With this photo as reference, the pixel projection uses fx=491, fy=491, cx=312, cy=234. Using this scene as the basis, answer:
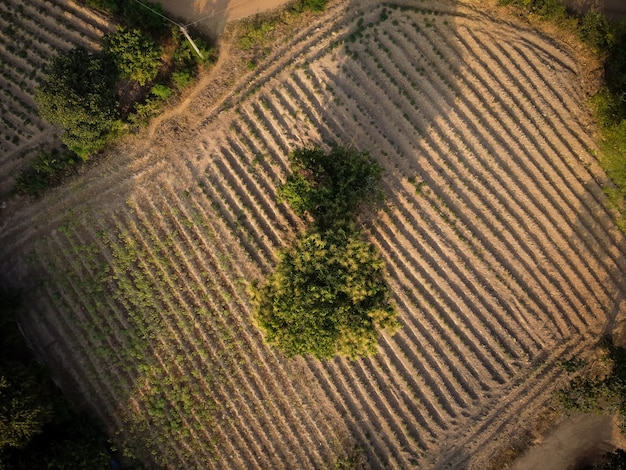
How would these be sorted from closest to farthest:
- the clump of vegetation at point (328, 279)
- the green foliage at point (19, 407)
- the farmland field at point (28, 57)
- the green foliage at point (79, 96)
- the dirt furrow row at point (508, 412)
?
1. the green foliage at point (19, 407)
2. the clump of vegetation at point (328, 279)
3. the green foliage at point (79, 96)
4. the dirt furrow row at point (508, 412)
5. the farmland field at point (28, 57)

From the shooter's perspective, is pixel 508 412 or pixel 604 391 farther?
pixel 508 412

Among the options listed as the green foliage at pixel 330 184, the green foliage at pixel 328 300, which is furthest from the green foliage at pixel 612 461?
the green foliage at pixel 330 184

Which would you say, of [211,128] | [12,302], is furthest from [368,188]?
[12,302]

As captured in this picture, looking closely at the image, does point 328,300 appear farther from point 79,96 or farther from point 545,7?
point 545,7

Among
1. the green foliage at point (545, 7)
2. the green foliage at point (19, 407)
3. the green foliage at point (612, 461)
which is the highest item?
the green foliage at point (545, 7)

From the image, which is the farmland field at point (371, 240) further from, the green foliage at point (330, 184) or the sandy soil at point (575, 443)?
the green foliage at point (330, 184)

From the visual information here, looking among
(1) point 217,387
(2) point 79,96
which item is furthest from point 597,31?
(1) point 217,387
